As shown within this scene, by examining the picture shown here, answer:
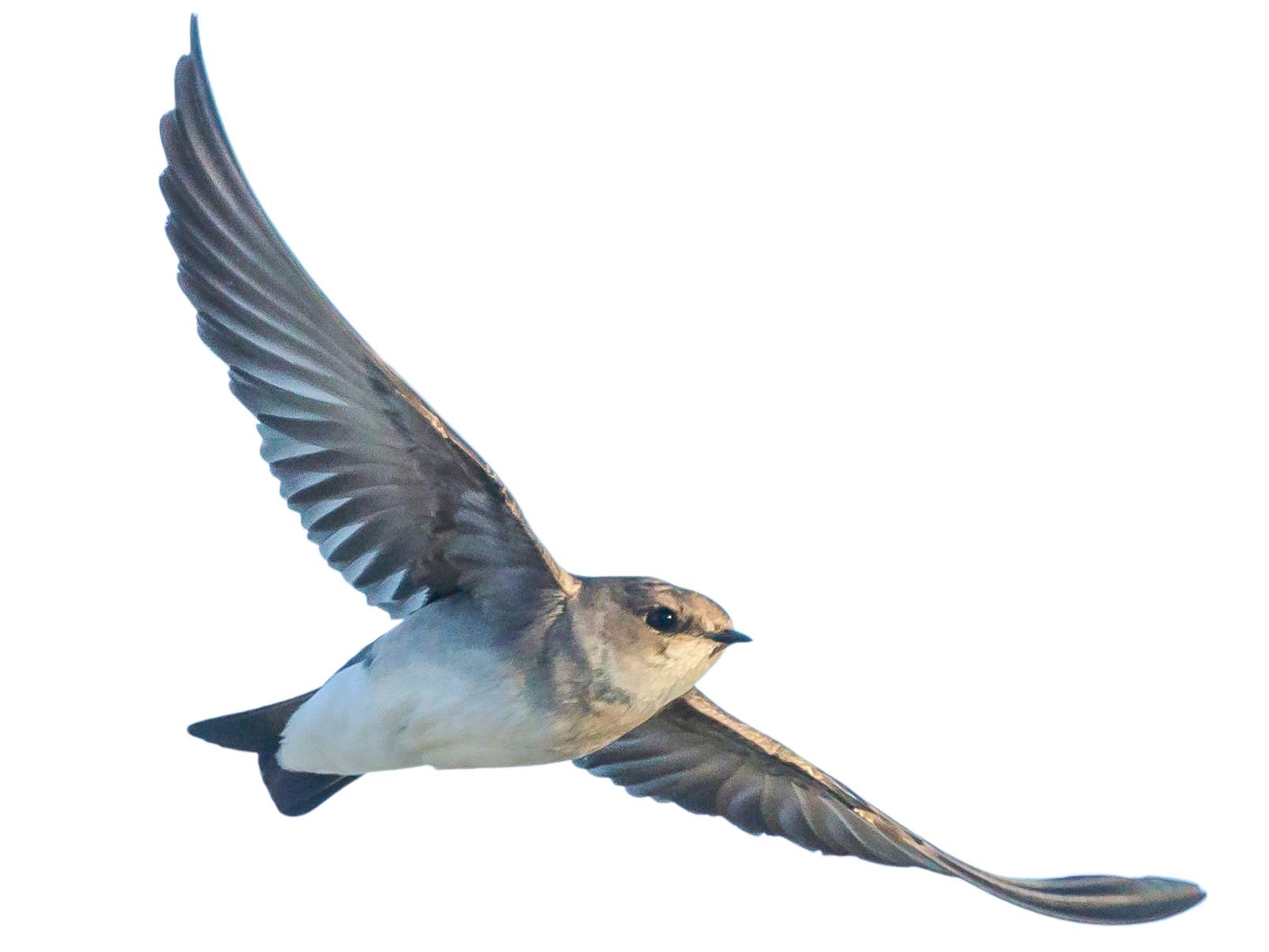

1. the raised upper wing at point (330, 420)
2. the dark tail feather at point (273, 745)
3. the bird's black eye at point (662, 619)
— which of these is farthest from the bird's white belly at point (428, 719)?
the bird's black eye at point (662, 619)

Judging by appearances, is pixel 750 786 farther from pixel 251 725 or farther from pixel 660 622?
pixel 251 725

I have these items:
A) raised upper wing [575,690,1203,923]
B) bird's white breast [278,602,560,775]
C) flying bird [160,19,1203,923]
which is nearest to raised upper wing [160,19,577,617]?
flying bird [160,19,1203,923]

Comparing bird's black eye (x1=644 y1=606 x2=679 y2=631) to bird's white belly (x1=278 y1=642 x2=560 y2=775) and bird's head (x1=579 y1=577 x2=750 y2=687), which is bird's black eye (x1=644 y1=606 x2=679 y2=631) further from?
bird's white belly (x1=278 y1=642 x2=560 y2=775)

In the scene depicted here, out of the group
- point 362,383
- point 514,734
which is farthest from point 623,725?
point 362,383

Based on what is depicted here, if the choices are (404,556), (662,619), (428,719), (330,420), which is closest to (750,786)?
(662,619)

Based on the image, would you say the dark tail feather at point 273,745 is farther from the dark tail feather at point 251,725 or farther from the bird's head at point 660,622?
the bird's head at point 660,622

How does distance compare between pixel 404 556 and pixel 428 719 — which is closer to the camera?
pixel 428 719
